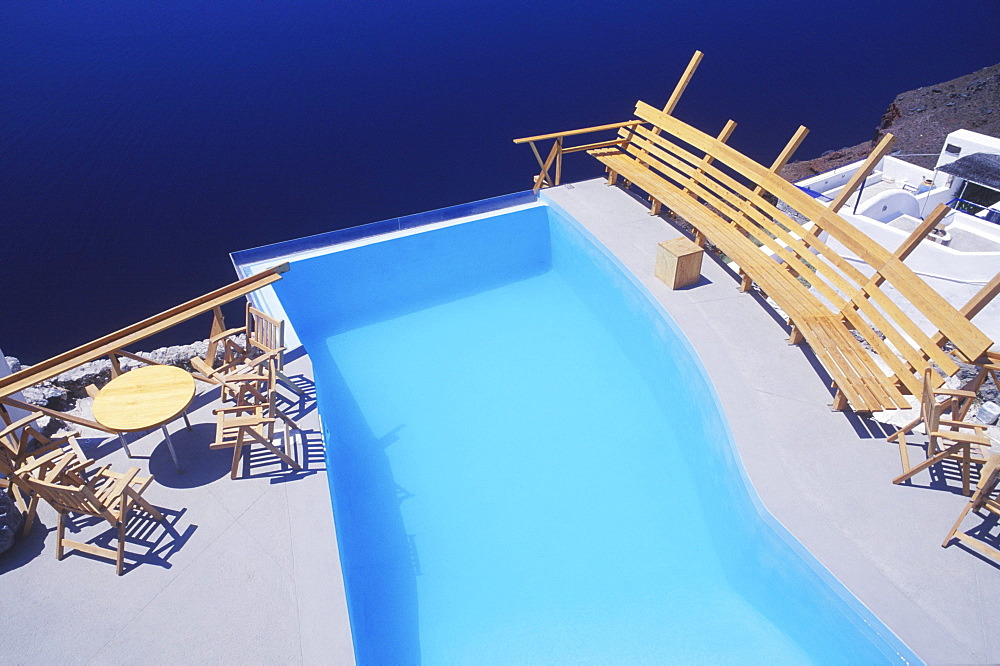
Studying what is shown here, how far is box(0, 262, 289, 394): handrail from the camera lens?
442 centimetres

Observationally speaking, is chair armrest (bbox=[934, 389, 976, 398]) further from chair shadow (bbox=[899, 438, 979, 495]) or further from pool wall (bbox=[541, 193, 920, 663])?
pool wall (bbox=[541, 193, 920, 663])

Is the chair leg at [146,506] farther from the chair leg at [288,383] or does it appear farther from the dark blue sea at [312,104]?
the dark blue sea at [312,104]

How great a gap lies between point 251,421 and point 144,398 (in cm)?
84

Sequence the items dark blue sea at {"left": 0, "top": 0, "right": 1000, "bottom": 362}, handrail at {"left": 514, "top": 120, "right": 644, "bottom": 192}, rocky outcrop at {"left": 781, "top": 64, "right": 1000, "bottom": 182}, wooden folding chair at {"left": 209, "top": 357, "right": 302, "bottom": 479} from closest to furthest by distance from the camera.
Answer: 1. wooden folding chair at {"left": 209, "top": 357, "right": 302, "bottom": 479}
2. handrail at {"left": 514, "top": 120, "right": 644, "bottom": 192}
3. dark blue sea at {"left": 0, "top": 0, "right": 1000, "bottom": 362}
4. rocky outcrop at {"left": 781, "top": 64, "right": 1000, "bottom": 182}

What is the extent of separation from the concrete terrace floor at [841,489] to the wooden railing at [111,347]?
4.29 m

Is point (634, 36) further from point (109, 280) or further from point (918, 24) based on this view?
point (109, 280)

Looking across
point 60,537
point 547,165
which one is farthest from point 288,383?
point 547,165

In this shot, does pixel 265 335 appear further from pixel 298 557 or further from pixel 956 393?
pixel 956 393

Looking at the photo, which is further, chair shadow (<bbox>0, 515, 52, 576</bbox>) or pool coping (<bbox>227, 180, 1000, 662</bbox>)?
chair shadow (<bbox>0, 515, 52, 576</bbox>)

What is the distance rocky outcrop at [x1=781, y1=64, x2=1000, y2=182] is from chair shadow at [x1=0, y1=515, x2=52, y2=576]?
1913cm

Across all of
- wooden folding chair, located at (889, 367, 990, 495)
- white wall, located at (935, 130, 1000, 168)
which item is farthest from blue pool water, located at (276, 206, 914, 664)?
white wall, located at (935, 130, 1000, 168)

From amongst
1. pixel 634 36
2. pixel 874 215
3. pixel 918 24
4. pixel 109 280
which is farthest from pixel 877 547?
pixel 918 24

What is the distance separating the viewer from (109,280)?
1004cm

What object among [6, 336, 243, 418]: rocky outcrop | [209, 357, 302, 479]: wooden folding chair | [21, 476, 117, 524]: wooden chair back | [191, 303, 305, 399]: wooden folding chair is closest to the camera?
[21, 476, 117, 524]: wooden chair back
